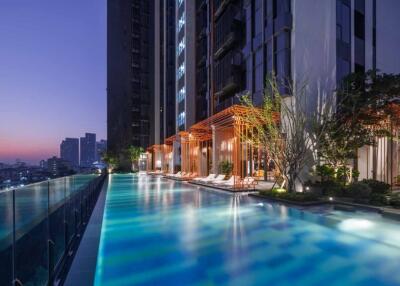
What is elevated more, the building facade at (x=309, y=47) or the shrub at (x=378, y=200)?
the building facade at (x=309, y=47)

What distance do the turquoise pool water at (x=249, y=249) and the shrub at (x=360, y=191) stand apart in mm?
2159

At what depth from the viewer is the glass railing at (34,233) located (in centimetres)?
267

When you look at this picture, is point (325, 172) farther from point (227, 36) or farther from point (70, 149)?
point (70, 149)

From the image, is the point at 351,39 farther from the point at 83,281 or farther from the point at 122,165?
the point at 122,165

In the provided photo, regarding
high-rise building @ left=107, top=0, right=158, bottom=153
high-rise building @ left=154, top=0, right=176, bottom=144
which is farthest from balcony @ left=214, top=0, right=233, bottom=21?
high-rise building @ left=107, top=0, right=158, bottom=153

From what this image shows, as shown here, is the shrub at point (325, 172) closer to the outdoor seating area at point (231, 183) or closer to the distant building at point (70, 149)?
the outdoor seating area at point (231, 183)

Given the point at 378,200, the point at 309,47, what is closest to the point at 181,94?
the point at 309,47

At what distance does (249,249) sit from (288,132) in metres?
10.2

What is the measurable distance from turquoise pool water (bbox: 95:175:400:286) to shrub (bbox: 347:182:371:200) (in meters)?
2.16

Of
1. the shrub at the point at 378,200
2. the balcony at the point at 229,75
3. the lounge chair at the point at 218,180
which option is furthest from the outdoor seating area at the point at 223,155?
the shrub at the point at 378,200

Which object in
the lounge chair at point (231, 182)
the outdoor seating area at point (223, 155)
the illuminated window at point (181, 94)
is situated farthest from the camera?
the illuminated window at point (181, 94)

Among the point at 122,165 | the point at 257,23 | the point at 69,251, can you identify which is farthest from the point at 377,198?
the point at 122,165

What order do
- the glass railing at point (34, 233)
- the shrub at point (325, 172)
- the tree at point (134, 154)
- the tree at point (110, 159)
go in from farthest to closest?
the tree at point (110, 159), the tree at point (134, 154), the shrub at point (325, 172), the glass railing at point (34, 233)

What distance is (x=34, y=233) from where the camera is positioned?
140 inches
